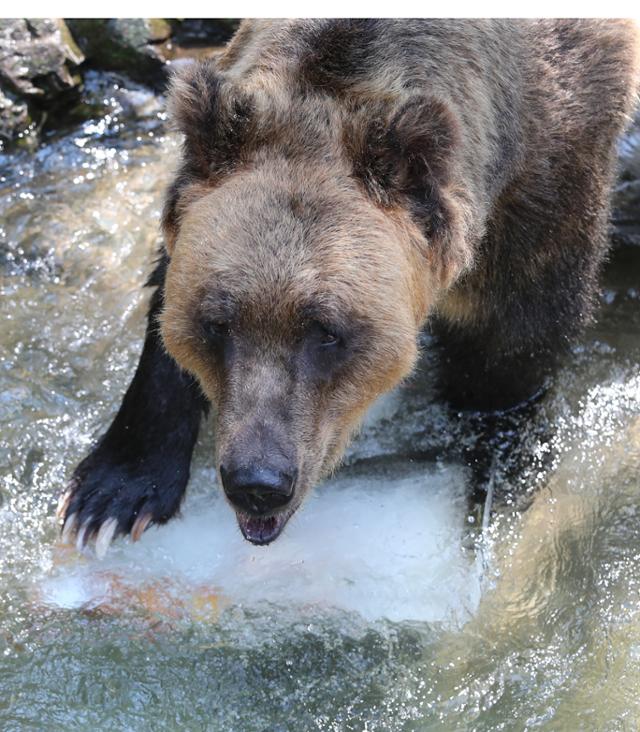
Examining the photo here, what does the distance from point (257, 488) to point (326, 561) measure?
1400 mm

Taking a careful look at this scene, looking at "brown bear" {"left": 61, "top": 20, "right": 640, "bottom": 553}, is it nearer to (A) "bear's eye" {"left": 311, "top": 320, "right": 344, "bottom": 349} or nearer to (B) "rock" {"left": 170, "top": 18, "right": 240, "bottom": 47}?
(A) "bear's eye" {"left": 311, "top": 320, "right": 344, "bottom": 349}

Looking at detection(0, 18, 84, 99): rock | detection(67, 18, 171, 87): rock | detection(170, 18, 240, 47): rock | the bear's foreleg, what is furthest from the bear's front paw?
detection(170, 18, 240, 47): rock

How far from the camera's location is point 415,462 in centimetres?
452

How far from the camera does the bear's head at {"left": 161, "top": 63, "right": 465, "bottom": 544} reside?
2.73m

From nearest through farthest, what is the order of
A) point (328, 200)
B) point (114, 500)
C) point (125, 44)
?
point (328, 200)
point (114, 500)
point (125, 44)

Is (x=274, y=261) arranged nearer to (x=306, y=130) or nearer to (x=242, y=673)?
(x=306, y=130)

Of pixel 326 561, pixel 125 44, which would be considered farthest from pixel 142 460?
pixel 125 44

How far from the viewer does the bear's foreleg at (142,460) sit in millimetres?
3994

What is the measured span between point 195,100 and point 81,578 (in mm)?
1935

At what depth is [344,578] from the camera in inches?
156

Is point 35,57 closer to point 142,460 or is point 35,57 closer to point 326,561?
point 142,460

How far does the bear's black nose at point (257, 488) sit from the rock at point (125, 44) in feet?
14.5

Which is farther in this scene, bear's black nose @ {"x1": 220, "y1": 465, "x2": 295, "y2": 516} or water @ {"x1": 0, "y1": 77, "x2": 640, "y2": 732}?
water @ {"x1": 0, "y1": 77, "x2": 640, "y2": 732}
